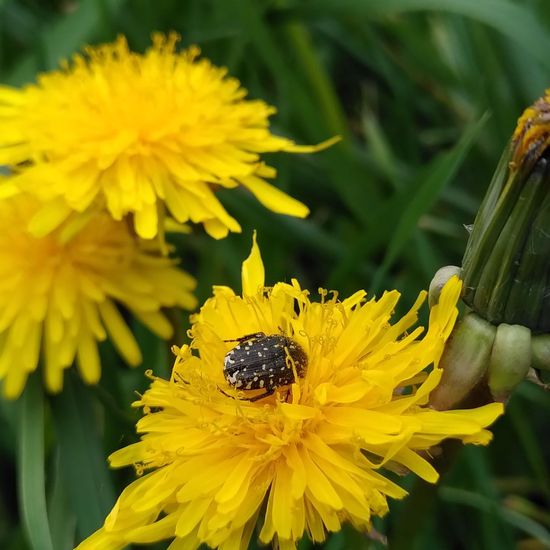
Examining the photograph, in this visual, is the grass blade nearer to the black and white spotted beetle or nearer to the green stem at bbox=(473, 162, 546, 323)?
the black and white spotted beetle

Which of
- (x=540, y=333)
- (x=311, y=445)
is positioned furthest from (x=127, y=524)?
(x=540, y=333)

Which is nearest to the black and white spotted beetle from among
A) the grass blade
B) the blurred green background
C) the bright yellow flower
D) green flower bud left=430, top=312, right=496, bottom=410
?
the bright yellow flower

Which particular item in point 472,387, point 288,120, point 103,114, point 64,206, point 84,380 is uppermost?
point 288,120

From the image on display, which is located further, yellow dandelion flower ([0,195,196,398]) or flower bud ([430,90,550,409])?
yellow dandelion flower ([0,195,196,398])

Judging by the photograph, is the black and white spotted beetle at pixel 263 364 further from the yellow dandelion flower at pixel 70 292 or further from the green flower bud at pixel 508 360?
the yellow dandelion flower at pixel 70 292

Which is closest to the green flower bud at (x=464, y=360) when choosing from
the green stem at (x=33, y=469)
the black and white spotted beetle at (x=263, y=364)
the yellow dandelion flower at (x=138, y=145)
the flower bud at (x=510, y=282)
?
the flower bud at (x=510, y=282)

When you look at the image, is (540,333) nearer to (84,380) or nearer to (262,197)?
(262,197)
